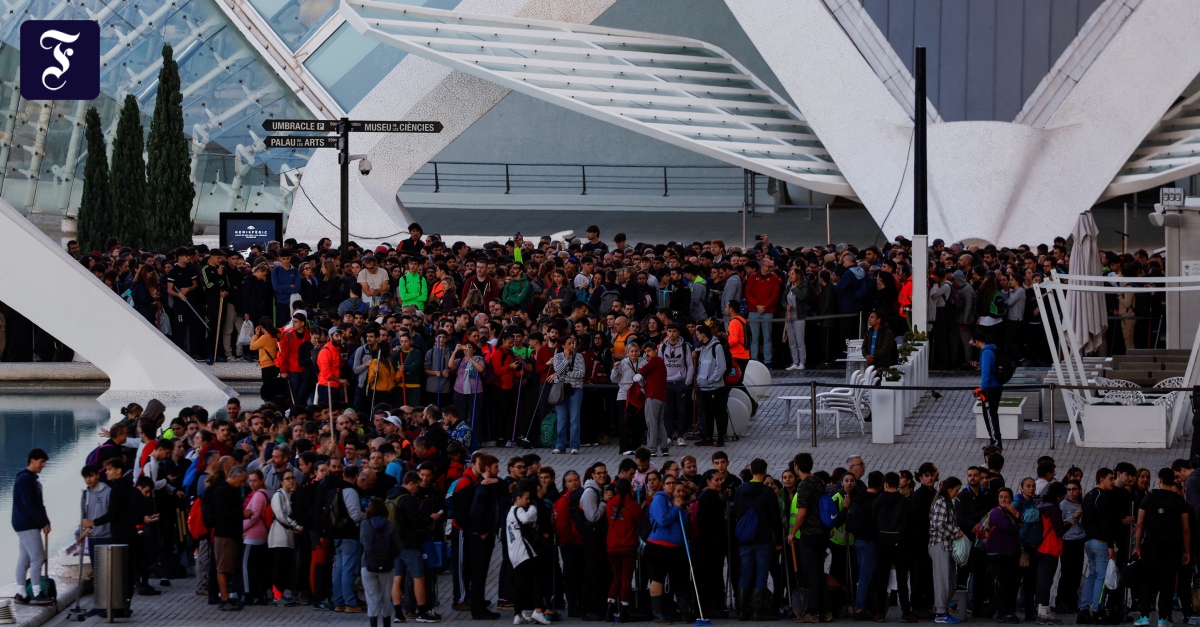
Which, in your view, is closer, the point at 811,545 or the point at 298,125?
the point at 811,545

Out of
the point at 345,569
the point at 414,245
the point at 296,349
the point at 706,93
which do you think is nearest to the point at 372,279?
the point at 414,245

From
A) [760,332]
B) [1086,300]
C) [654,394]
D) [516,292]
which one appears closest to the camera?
[654,394]

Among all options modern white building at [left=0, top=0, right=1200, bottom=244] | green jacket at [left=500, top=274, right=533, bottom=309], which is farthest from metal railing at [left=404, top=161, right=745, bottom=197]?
green jacket at [left=500, top=274, right=533, bottom=309]

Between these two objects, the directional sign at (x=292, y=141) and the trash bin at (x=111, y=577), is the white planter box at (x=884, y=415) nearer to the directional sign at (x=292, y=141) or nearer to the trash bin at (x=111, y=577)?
the directional sign at (x=292, y=141)

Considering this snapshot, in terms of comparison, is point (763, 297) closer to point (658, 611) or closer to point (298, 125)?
point (298, 125)

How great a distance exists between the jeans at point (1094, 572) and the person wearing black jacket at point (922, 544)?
0.92 meters

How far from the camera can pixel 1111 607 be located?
10742mm

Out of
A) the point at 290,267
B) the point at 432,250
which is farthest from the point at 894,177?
the point at 290,267

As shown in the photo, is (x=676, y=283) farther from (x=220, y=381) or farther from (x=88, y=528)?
(x=88, y=528)

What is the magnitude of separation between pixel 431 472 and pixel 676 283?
7207 mm

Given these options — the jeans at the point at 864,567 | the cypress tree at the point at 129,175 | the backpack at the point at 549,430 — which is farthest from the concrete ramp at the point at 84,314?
the cypress tree at the point at 129,175

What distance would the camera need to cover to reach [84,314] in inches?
713

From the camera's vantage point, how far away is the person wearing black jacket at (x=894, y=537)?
10.7 metres

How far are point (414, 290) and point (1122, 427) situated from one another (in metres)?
7.22
